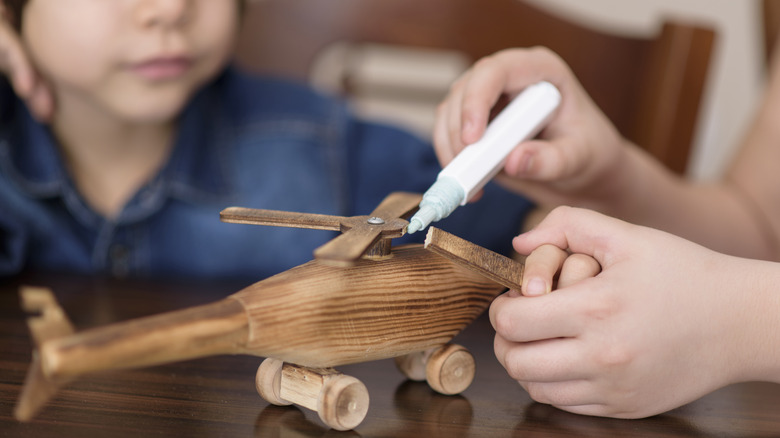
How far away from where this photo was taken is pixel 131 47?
612 millimetres

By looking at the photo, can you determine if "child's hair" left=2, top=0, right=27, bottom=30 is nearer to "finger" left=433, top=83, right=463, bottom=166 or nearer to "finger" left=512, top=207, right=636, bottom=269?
"finger" left=433, top=83, right=463, bottom=166

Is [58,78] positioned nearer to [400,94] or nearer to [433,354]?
[433,354]

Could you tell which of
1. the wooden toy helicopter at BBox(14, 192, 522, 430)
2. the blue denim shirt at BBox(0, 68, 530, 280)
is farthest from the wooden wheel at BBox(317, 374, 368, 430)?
the blue denim shirt at BBox(0, 68, 530, 280)

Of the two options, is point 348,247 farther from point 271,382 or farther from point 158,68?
point 158,68

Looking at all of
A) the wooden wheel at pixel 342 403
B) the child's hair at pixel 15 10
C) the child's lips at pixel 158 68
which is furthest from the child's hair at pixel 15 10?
the wooden wheel at pixel 342 403

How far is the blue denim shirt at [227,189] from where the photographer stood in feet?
2.38

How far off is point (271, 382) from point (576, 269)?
16 cm

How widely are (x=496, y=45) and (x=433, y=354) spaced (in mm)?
628

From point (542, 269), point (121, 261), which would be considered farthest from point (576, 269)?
point (121, 261)

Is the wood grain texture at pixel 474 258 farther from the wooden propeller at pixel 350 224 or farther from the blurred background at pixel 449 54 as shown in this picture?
the blurred background at pixel 449 54

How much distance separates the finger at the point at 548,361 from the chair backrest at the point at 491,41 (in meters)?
0.60


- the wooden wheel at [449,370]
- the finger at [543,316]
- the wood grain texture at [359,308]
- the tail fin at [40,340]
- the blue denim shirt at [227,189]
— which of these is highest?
the finger at [543,316]

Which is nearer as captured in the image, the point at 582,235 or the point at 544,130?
the point at 582,235

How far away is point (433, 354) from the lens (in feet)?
1.26
